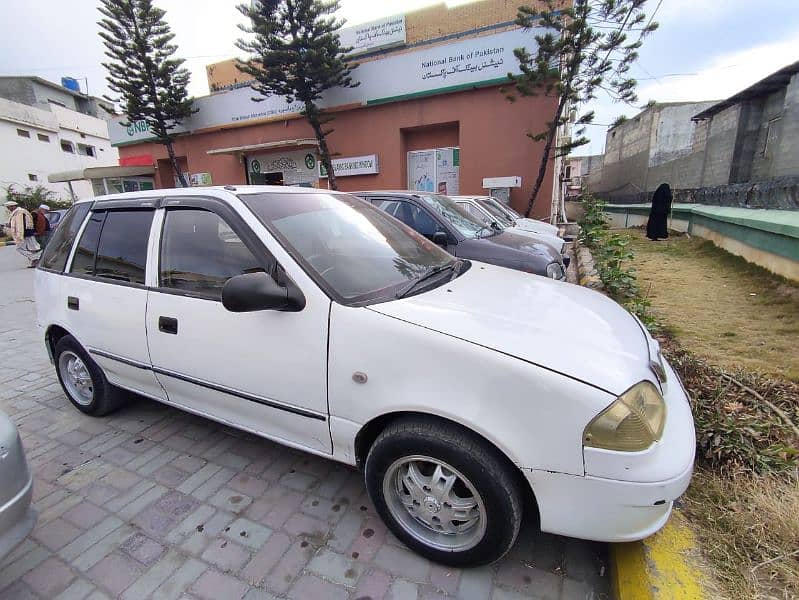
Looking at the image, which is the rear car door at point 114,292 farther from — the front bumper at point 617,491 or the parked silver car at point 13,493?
the front bumper at point 617,491

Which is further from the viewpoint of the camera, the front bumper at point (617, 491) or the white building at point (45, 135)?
the white building at point (45, 135)

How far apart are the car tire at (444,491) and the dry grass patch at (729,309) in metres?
2.81

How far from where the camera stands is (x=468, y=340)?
1644 millimetres

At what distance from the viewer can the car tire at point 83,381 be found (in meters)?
3.11

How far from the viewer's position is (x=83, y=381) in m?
3.28

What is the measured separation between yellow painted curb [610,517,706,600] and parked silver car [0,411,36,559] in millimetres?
2540

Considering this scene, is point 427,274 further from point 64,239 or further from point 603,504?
point 64,239

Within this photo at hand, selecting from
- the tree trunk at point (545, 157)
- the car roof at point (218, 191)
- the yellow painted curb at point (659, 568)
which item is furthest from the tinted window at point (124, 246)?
the tree trunk at point (545, 157)

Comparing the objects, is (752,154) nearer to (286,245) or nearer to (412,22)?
(412,22)

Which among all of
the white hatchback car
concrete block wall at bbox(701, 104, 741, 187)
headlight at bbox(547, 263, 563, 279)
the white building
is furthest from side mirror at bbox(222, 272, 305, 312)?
the white building

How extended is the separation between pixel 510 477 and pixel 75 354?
3396mm

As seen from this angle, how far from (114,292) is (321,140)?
12281 mm

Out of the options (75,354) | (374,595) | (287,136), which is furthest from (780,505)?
(287,136)

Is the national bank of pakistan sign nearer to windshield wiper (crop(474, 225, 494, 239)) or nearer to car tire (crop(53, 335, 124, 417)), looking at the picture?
windshield wiper (crop(474, 225, 494, 239))
